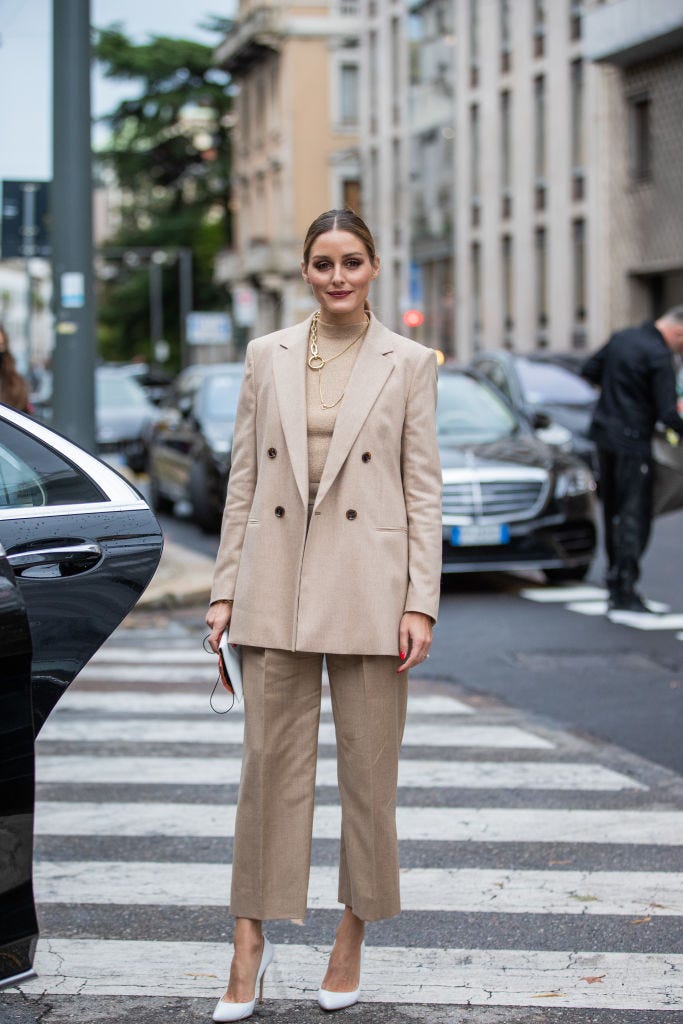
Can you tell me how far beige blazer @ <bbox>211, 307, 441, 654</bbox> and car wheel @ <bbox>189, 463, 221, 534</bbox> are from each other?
40.5 ft

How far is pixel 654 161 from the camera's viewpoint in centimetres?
3419

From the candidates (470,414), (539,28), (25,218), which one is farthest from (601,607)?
(539,28)

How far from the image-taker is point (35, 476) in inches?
169

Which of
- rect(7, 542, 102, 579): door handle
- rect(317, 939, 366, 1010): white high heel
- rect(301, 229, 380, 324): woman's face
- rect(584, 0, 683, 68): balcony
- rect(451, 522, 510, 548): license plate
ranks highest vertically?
rect(584, 0, 683, 68): balcony

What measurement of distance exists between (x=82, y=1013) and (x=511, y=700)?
456 cm

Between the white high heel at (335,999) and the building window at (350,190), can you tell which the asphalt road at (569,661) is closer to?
the white high heel at (335,999)

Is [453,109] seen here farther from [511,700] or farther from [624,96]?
[511,700]

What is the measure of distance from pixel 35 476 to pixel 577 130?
34529 millimetres

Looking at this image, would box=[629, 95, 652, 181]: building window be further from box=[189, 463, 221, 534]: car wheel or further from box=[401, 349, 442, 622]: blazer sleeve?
box=[401, 349, 442, 622]: blazer sleeve

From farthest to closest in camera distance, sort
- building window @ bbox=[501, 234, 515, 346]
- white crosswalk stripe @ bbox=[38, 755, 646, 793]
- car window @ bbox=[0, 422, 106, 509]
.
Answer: building window @ bbox=[501, 234, 515, 346] < white crosswalk stripe @ bbox=[38, 755, 646, 793] < car window @ bbox=[0, 422, 106, 509]

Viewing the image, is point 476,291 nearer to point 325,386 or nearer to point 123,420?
point 123,420

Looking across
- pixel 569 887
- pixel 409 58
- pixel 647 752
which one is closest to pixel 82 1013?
pixel 569 887

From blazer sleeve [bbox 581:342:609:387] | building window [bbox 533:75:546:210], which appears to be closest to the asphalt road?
blazer sleeve [bbox 581:342:609:387]

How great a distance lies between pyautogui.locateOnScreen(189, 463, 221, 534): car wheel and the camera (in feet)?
55.1
